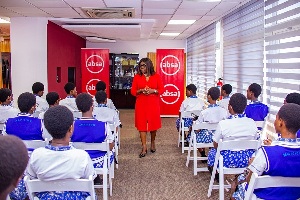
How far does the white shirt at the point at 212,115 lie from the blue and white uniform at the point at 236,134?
1.13 m

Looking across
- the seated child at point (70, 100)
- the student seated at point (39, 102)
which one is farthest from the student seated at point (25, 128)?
the seated child at point (70, 100)

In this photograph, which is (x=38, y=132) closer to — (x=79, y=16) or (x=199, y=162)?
(x=199, y=162)

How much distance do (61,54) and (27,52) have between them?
1.62 metres

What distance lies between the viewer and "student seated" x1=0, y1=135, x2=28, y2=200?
1.00 meters

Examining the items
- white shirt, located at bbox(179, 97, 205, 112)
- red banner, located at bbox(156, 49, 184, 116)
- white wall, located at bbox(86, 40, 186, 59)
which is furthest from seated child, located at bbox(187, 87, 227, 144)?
white wall, located at bbox(86, 40, 186, 59)

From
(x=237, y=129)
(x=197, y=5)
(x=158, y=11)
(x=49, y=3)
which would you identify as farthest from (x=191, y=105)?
(x=49, y=3)

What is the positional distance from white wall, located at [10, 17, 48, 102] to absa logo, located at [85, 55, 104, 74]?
1.48 m

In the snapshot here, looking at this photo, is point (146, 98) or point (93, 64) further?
point (93, 64)

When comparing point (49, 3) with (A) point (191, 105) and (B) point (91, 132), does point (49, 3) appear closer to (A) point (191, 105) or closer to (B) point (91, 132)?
(A) point (191, 105)

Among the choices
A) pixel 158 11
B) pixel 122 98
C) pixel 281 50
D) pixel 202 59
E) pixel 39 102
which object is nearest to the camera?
pixel 281 50

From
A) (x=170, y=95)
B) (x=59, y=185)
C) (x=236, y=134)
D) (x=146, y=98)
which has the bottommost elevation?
(x=59, y=185)

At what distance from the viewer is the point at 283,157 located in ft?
7.20

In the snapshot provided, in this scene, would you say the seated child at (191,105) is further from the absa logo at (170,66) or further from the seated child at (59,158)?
the seated child at (59,158)

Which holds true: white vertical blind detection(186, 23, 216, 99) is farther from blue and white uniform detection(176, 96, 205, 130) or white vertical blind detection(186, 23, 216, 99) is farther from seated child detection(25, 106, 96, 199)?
seated child detection(25, 106, 96, 199)
